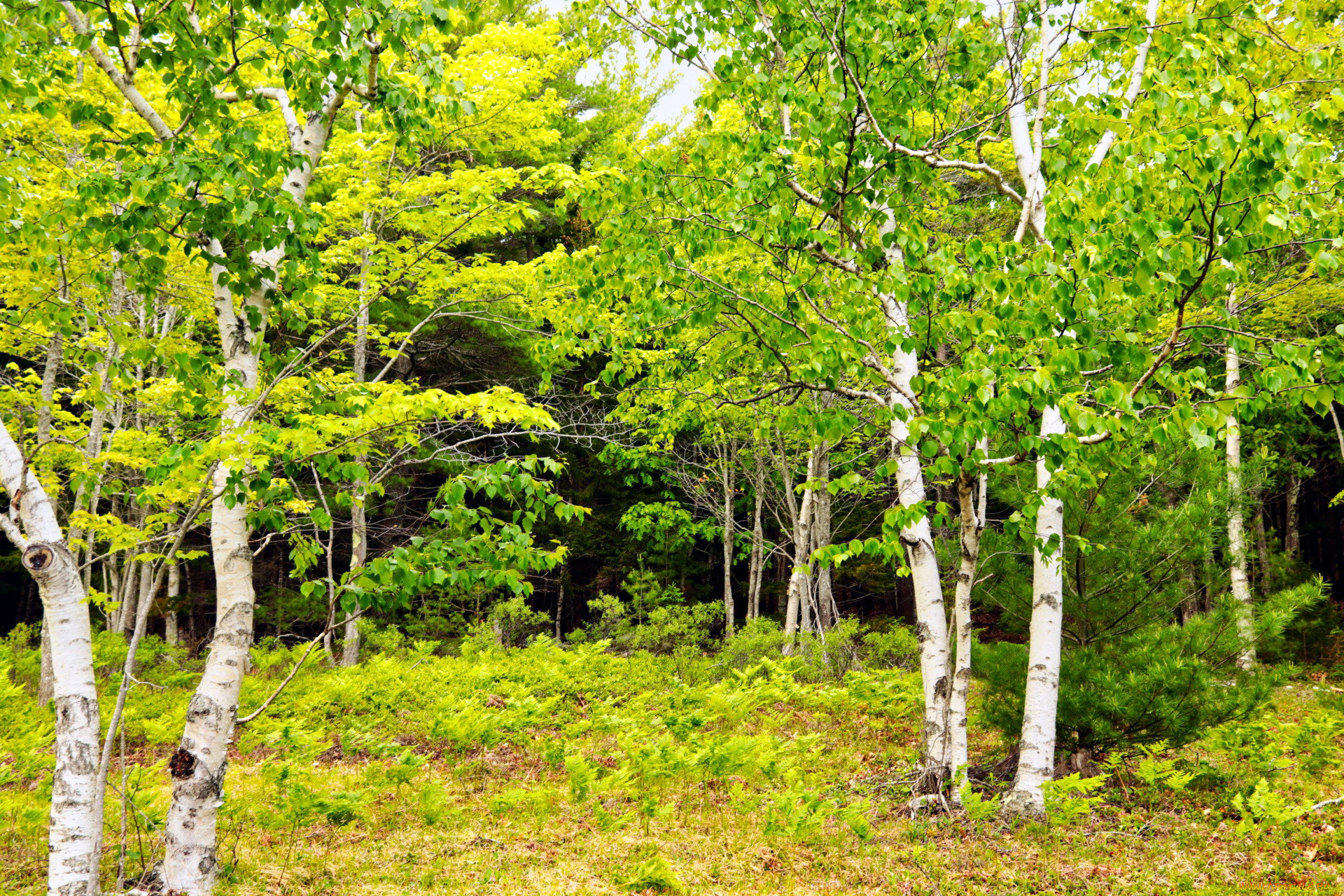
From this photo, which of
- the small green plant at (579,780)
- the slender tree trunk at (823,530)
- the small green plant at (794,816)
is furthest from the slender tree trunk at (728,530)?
the small green plant at (794,816)

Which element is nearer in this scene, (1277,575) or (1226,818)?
(1226,818)

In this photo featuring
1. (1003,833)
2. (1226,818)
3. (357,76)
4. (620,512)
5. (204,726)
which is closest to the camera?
(357,76)

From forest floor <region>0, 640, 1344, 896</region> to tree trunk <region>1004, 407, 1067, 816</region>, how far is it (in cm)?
19

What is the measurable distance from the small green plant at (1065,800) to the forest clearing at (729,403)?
5 centimetres

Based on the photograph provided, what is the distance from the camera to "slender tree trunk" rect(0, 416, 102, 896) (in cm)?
362

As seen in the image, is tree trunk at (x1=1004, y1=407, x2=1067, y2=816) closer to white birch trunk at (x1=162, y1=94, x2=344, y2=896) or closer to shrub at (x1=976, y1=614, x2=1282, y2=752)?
shrub at (x1=976, y1=614, x2=1282, y2=752)

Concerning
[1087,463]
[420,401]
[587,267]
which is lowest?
[1087,463]

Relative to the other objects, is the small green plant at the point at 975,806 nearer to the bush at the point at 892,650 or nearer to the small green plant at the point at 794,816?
the small green plant at the point at 794,816

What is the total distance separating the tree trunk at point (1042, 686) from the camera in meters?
5.57

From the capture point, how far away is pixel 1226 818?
5.95m

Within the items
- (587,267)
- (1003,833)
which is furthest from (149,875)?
(1003,833)

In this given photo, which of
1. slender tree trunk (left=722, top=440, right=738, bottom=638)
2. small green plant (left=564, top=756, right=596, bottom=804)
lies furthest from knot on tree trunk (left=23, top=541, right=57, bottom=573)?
slender tree trunk (left=722, top=440, right=738, bottom=638)

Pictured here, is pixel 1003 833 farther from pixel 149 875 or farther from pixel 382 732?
pixel 382 732

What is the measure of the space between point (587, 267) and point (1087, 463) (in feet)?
12.6
